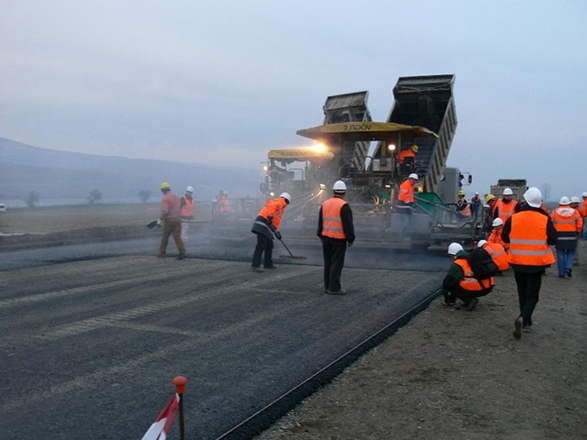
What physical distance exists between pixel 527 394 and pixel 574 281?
6.81 meters

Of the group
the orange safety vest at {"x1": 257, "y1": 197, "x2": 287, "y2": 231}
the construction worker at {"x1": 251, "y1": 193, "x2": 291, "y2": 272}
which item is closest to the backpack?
the construction worker at {"x1": 251, "y1": 193, "x2": 291, "y2": 272}

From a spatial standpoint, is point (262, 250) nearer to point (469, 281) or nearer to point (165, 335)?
point (469, 281)

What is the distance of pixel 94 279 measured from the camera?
9.55 meters

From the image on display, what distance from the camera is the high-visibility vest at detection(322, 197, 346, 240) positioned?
344 inches

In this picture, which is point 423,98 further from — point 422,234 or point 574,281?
point 574,281

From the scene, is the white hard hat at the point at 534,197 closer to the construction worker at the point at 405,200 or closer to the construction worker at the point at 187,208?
the construction worker at the point at 405,200

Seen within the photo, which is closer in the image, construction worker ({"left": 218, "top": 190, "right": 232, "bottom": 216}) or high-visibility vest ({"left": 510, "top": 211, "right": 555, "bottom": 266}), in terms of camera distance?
high-visibility vest ({"left": 510, "top": 211, "right": 555, "bottom": 266})

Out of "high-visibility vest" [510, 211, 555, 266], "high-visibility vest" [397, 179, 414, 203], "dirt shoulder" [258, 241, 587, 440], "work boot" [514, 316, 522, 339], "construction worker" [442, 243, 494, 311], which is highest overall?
"high-visibility vest" [397, 179, 414, 203]

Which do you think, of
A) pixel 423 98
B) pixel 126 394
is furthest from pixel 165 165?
pixel 126 394

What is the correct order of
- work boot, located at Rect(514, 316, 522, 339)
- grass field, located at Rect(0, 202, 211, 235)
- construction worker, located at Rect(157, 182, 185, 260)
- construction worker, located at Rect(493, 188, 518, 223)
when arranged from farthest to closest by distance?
1. grass field, located at Rect(0, 202, 211, 235)
2. construction worker, located at Rect(157, 182, 185, 260)
3. construction worker, located at Rect(493, 188, 518, 223)
4. work boot, located at Rect(514, 316, 522, 339)

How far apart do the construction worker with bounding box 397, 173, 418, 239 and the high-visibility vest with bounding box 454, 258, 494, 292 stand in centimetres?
567

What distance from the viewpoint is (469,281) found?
755 cm

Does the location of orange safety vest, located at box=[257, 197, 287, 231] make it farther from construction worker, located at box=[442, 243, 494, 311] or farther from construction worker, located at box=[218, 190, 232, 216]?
construction worker, located at box=[218, 190, 232, 216]

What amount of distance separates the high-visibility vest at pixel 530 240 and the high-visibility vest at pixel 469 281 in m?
1.20
